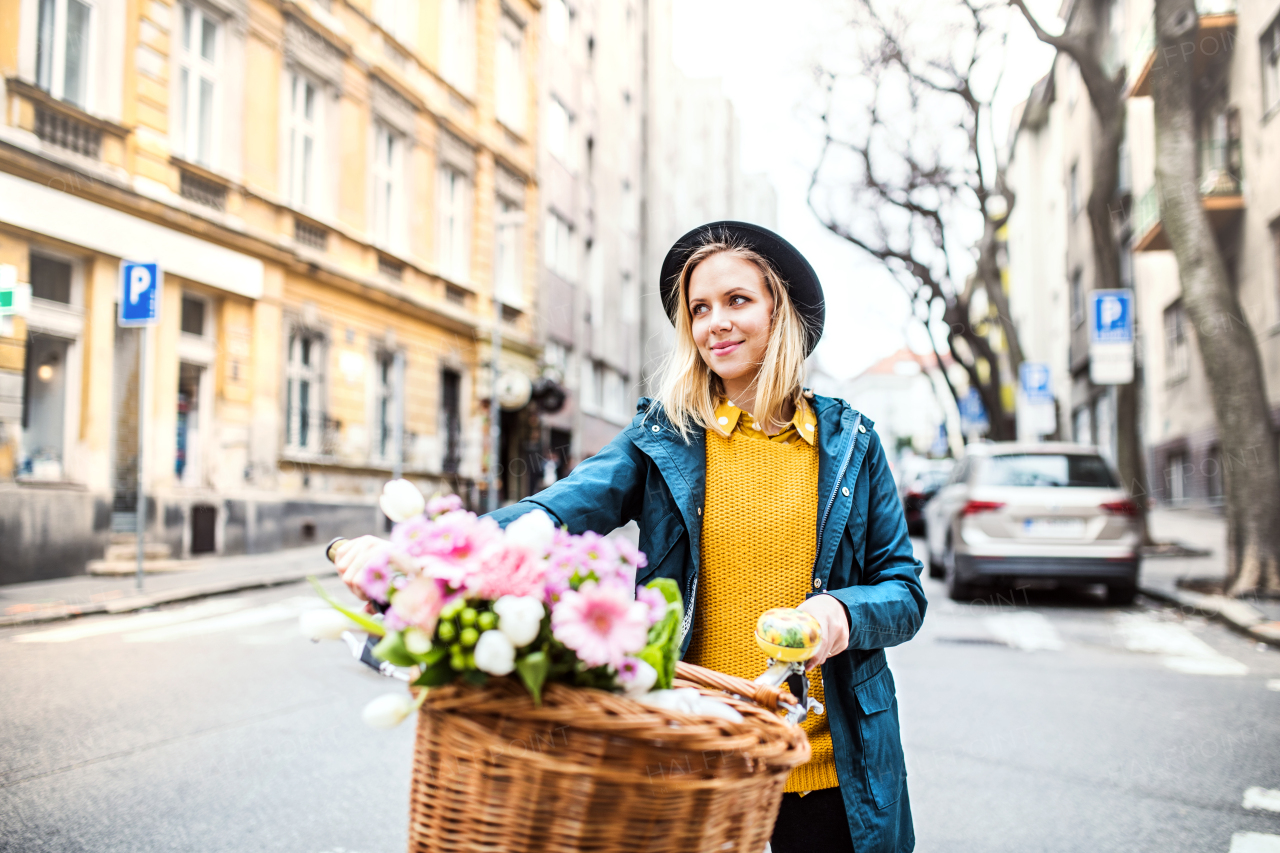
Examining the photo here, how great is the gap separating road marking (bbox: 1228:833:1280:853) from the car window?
673 centimetres

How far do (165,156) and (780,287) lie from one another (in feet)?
35.1

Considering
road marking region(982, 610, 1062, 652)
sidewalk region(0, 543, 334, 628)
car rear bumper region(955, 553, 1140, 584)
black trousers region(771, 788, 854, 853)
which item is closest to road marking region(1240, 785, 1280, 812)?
black trousers region(771, 788, 854, 853)

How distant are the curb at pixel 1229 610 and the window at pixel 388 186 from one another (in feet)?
45.8

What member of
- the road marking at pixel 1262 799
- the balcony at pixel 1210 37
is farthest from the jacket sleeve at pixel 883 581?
the balcony at pixel 1210 37

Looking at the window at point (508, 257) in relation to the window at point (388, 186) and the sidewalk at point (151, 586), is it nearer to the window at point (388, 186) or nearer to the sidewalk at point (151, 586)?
the window at point (388, 186)

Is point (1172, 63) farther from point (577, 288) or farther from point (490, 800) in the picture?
point (577, 288)

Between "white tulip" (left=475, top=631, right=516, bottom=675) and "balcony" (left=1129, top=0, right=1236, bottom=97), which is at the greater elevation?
"balcony" (left=1129, top=0, right=1236, bottom=97)

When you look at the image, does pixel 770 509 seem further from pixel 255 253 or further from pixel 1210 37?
pixel 1210 37

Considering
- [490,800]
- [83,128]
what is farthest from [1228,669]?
[83,128]

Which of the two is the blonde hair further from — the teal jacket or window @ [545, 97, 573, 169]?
window @ [545, 97, 573, 169]

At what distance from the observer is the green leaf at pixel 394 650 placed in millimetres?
1167

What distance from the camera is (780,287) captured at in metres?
2.09

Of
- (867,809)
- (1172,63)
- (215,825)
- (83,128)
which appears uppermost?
(1172,63)

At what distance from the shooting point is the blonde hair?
6.69 ft
